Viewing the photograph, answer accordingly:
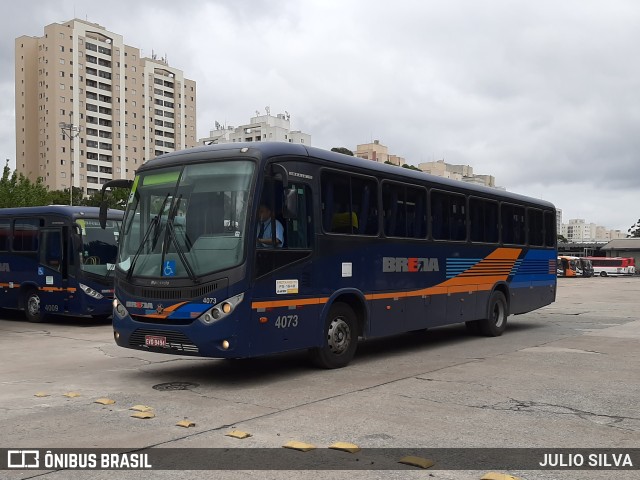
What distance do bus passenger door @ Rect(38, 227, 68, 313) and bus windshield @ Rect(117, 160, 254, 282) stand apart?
30.7 feet

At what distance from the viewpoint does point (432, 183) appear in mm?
12672

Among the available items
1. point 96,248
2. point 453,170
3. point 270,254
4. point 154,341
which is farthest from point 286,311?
point 453,170

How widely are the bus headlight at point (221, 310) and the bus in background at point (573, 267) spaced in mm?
70111

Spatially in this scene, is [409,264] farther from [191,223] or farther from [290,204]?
[191,223]

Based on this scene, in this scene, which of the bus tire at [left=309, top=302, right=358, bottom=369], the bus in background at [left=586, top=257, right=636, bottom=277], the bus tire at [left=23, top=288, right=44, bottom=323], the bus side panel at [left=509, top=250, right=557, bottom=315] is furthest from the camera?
the bus in background at [left=586, top=257, right=636, bottom=277]

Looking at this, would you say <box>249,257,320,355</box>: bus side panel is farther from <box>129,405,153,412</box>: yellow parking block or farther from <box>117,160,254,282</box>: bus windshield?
<box>129,405,153,412</box>: yellow parking block

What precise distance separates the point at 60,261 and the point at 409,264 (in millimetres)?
10411

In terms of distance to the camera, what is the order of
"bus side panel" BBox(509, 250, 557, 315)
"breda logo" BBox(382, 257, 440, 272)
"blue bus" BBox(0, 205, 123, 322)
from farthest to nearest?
"blue bus" BBox(0, 205, 123, 322)
"bus side panel" BBox(509, 250, 557, 315)
"breda logo" BBox(382, 257, 440, 272)

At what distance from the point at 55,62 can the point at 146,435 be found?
369 feet

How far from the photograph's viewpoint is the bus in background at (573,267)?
73438 mm

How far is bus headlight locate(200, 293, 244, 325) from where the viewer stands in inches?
328

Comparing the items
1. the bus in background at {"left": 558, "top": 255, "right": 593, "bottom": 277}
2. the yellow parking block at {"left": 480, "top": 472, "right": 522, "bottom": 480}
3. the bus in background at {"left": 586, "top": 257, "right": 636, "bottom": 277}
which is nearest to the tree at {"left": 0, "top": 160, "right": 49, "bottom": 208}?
the yellow parking block at {"left": 480, "top": 472, "right": 522, "bottom": 480}

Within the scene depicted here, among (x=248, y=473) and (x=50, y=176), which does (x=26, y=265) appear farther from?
(x=50, y=176)

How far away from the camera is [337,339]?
33.1ft
